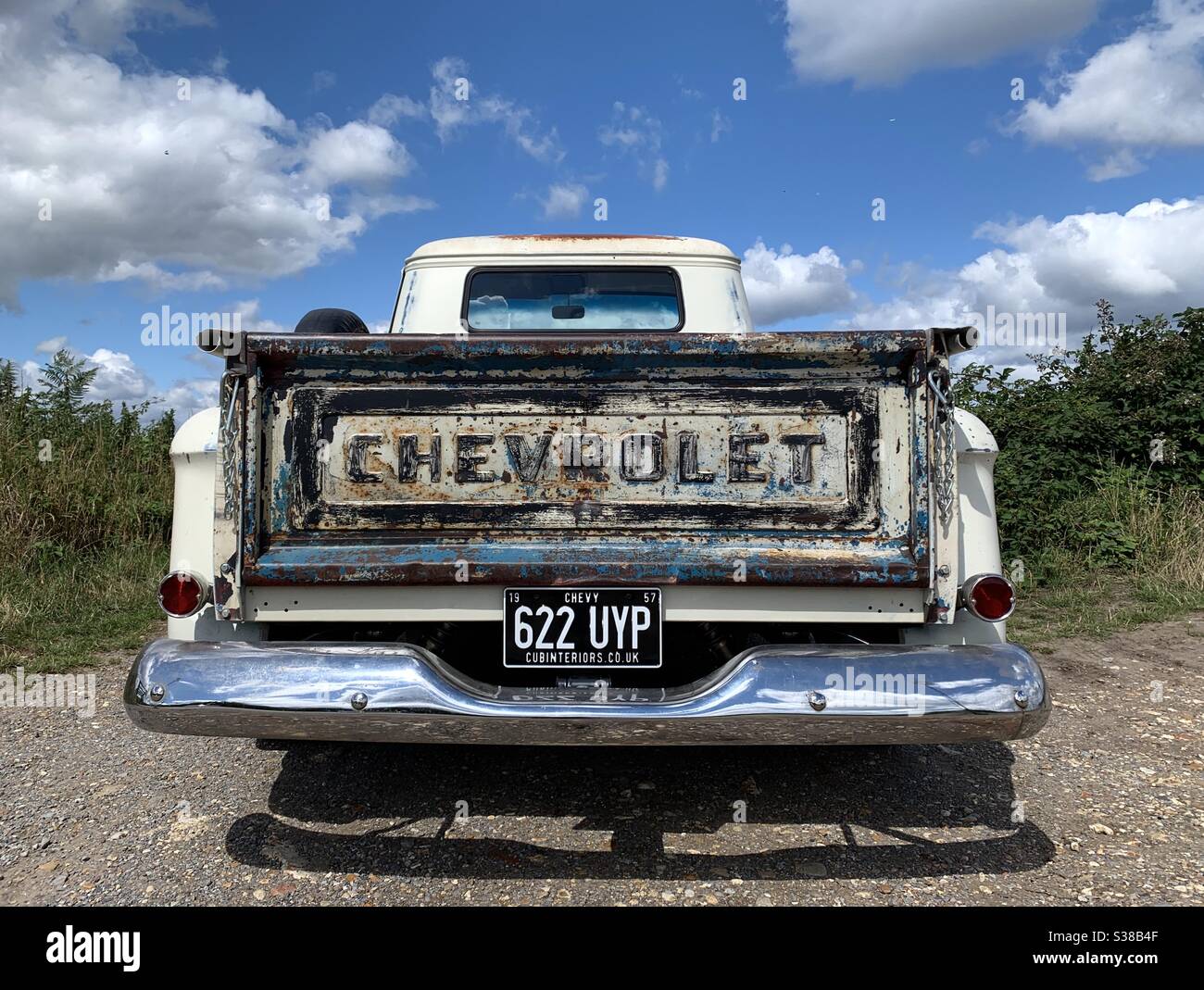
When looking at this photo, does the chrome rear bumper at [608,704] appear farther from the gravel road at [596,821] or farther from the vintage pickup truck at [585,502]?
the gravel road at [596,821]

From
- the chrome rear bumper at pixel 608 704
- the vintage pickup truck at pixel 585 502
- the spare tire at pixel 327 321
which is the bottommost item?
the chrome rear bumper at pixel 608 704

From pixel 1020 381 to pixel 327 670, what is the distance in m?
8.51

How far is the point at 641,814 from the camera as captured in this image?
9.37 feet

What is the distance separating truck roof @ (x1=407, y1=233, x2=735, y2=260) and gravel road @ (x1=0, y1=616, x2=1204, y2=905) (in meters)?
2.21

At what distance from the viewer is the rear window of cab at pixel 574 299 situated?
12.5 ft

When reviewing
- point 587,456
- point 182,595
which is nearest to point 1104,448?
point 587,456

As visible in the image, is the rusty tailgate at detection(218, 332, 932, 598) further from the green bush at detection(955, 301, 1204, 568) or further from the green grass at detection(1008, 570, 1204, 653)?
the green bush at detection(955, 301, 1204, 568)

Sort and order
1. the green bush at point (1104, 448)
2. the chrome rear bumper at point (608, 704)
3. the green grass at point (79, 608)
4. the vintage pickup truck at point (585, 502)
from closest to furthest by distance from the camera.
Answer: the chrome rear bumper at point (608, 704) < the vintage pickup truck at point (585, 502) < the green grass at point (79, 608) < the green bush at point (1104, 448)

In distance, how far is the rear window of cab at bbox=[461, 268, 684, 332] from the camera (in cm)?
382

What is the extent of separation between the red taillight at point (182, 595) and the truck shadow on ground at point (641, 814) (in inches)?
31.8

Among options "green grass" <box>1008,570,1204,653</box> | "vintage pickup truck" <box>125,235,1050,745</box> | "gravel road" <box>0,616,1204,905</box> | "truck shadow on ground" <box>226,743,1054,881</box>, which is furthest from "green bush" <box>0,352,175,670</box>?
"green grass" <box>1008,570,1204,653</box>

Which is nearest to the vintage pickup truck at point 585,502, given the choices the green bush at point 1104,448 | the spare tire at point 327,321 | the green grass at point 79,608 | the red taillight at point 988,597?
the red taillight at point 988,597
